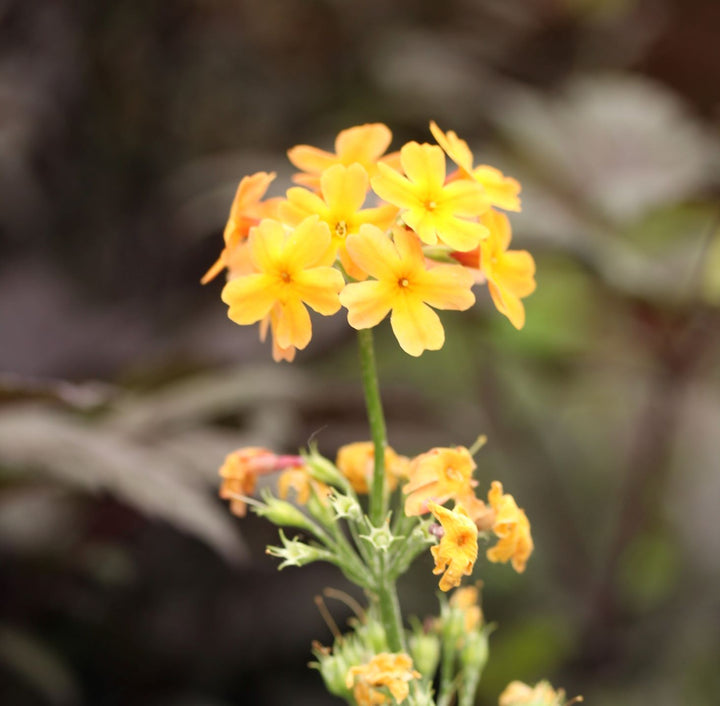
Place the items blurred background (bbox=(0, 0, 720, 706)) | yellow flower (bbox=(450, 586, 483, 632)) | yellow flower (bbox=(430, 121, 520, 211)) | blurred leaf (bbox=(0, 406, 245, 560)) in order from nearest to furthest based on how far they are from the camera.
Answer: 1. yellow flower (bbox=(430, 121, 520, 211))
2. yellow flower (bbox=(450, 586, 483, 632))
3. blurred leaf (bbox=(0, 406, 245, 560))
4. blurred background (bbox=(0, 0, 720, 706))

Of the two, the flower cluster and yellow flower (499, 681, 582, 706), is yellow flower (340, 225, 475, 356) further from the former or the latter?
yellow flower (499, 681, 582, 706)

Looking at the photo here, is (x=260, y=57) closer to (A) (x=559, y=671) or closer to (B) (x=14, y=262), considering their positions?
(B) (x=14, y=262)

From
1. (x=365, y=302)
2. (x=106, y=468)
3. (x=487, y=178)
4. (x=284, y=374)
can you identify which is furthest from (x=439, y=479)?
(x=284, y=374)

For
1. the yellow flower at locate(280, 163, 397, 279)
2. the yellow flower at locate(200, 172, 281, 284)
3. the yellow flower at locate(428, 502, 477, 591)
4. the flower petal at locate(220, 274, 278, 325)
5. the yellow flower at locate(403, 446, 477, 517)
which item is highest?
the yellow flower at locate(200, 172, 281, 284)

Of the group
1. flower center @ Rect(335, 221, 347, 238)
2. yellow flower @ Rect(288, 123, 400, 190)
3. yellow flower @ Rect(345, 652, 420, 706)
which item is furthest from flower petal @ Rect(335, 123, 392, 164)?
yellow flower @ Rect(345, 652, 420, 706)

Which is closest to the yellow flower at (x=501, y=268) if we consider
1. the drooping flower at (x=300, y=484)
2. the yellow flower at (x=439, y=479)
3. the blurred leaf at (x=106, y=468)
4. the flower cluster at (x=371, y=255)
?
the flower cluster at (x=371, y=255)

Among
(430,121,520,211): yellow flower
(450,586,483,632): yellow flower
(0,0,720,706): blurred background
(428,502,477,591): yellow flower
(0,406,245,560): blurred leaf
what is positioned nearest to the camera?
(428,502,477,591): yellow flower

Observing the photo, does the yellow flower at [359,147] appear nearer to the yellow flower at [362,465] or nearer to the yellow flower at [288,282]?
the yellow flower at [288,282]

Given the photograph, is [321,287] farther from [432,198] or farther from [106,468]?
[106,468]
